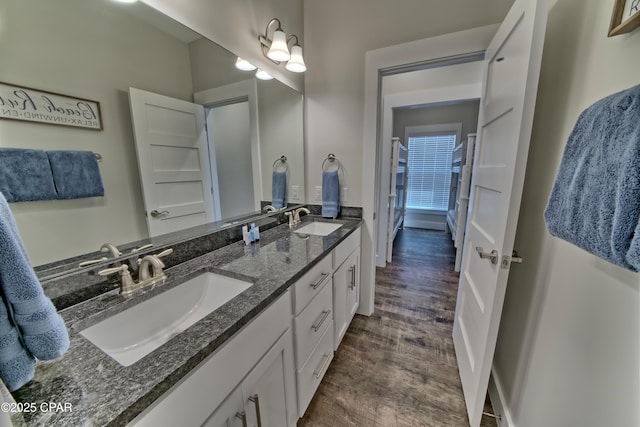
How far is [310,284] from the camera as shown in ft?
3.92

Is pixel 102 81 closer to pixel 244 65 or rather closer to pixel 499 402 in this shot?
pixel 244 65

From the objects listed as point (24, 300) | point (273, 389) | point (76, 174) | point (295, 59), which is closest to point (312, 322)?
point (273, 389)

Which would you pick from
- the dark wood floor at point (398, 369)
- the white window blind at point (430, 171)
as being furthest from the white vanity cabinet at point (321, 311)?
the white window blind at point (430, 171)

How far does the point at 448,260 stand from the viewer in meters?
3.40

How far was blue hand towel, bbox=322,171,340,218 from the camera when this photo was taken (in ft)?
A: 6.57

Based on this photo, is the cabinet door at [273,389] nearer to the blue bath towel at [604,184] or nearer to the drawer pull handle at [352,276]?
the drawer pull handle at [352,276]

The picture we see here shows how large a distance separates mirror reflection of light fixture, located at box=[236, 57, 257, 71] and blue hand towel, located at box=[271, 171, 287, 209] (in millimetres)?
732

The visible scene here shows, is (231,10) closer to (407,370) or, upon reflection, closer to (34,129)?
(34,129)

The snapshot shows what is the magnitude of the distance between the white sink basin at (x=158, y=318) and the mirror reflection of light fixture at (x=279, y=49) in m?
1.42

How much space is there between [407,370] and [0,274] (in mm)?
1920

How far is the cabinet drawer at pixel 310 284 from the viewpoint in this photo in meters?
1.08

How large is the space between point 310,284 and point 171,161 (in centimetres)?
91

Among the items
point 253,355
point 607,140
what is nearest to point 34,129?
point 253,355

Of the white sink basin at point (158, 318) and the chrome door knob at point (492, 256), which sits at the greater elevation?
the chrome door knob at point (492, 256)
